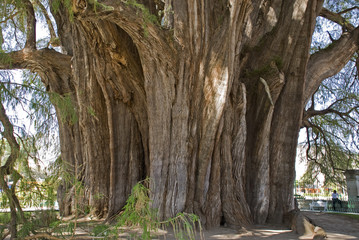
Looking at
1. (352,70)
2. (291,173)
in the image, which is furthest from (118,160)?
(352,70)

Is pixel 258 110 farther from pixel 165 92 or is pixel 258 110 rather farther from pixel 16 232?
pixel 16 232

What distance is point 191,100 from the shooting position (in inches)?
241

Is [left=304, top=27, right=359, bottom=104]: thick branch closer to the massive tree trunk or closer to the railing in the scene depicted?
the massive tree trunk

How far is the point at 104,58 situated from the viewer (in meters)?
6.38

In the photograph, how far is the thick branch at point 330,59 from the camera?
26.4ft

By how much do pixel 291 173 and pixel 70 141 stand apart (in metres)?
5.22

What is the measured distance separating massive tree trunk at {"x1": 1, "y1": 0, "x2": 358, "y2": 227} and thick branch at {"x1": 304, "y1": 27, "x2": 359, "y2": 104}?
0.04m

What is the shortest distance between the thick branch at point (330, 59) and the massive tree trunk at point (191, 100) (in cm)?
4

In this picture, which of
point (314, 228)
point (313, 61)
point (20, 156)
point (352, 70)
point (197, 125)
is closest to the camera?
point (20, 156)

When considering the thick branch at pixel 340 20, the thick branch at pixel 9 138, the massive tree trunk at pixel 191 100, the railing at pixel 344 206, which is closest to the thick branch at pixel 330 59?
the massive tree trunk at pixel 191 100

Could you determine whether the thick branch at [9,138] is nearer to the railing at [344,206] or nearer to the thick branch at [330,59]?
the thick branch at [330,59]

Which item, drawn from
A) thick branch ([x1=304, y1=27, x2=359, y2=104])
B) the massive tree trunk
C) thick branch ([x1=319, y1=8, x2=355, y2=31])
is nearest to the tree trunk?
the massive tree trunk

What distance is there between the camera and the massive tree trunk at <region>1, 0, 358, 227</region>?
5848 millimetres

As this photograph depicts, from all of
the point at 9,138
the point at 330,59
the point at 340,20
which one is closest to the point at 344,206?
the point at 330,59
